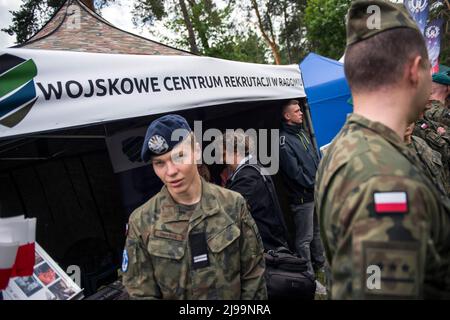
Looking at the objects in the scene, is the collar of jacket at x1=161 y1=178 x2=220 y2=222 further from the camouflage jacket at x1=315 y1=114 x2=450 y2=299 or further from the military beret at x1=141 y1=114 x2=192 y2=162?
the camouflage jacket at x1=315 y1=114 x2=450 y2=299

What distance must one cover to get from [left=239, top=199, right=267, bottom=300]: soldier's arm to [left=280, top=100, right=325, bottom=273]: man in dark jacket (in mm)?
1873

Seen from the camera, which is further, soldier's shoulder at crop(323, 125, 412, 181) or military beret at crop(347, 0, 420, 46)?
military beret at crop(347, 0, 420, 46)

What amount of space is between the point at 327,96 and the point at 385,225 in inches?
219

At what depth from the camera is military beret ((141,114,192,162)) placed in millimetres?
1652

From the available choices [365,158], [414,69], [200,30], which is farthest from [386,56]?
[200,30]

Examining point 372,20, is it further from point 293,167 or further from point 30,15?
point 30,15

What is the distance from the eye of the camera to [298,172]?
349 centimetres

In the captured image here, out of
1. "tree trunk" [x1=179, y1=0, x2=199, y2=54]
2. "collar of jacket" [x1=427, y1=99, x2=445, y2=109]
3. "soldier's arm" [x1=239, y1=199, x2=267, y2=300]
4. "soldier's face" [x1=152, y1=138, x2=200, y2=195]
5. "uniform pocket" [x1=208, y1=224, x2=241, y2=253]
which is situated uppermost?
"tree trunk" [x1=179, y1=0, x2=199, y2=54]

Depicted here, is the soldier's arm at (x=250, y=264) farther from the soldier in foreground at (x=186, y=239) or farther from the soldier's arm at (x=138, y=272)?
the soldier's arm at (x=138, y=272)

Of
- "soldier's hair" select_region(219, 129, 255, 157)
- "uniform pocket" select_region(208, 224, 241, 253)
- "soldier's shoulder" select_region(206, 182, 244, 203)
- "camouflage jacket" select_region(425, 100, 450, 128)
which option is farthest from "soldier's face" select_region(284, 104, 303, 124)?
"uniform pocket" select_region(208, 224, 241, 253)

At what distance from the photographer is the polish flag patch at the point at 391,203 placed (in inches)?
32.6

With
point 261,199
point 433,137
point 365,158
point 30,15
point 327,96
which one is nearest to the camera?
point 365,158

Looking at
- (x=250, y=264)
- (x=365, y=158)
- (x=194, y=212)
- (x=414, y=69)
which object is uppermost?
(x=414, y=69)
